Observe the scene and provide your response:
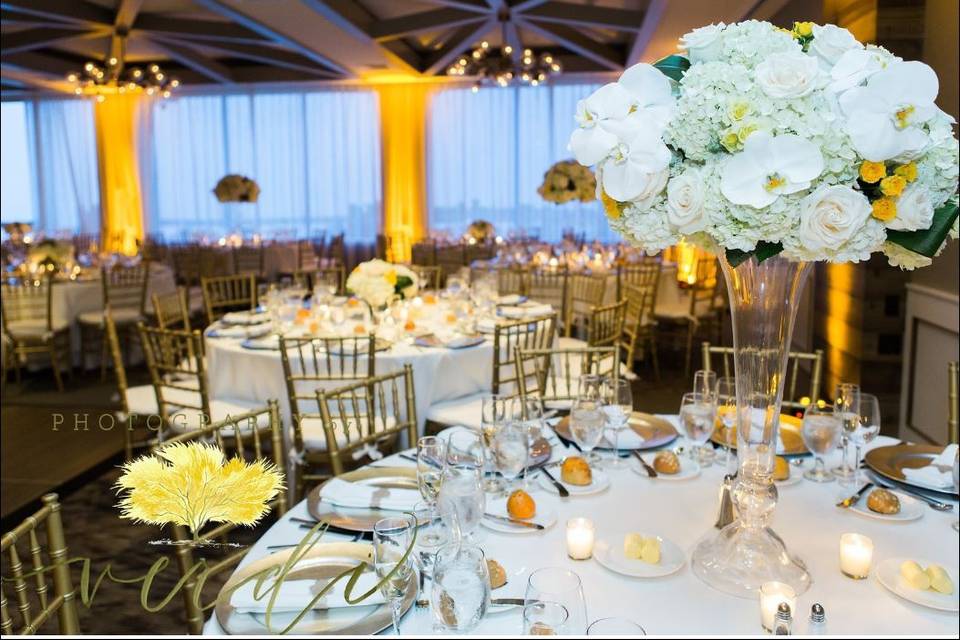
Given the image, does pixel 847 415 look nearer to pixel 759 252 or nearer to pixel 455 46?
pixel 759 252

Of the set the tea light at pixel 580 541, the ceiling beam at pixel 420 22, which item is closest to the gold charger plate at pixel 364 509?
the tea light at pixel 580 541

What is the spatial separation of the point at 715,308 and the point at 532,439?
5.25m

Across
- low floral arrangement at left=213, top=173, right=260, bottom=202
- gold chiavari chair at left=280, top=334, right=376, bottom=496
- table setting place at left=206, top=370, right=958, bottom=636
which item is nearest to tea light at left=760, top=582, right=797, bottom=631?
table setting place at left=206, top=370, right=958, bottom=636

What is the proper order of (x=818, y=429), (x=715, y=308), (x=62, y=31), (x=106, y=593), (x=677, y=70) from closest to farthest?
(x=677, y=70), (x=818, y=429), (x=106, y=593), (x=715, y=308), (x=62, y=31)

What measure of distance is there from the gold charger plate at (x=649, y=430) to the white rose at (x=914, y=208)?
1.04 m

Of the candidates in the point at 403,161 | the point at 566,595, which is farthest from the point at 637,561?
the point at 403,161

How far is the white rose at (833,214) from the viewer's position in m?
1.17

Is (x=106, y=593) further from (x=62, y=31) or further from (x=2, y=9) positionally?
(x=62, y=31)

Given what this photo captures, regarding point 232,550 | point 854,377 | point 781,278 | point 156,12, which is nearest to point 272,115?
point 156,12

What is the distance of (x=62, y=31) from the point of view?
8.73 m

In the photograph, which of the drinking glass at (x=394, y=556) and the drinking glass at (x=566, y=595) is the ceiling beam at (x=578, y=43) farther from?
the drinking glass at (x=566, y=595)

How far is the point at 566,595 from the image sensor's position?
3.27ft

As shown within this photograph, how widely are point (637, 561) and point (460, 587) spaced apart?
1.57 ft

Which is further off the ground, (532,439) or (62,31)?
(62,31)
